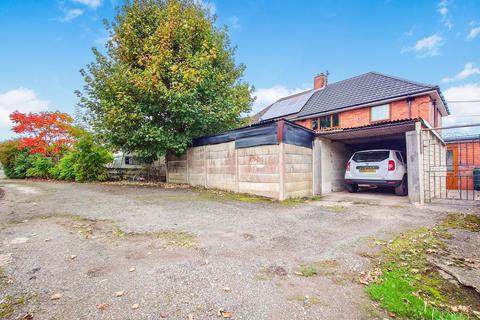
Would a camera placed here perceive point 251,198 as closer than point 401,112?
Yes

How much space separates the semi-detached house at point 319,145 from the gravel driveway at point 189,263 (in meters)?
2.30

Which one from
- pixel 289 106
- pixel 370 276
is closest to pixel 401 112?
pixel 289 106

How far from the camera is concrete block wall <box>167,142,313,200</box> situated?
7031 mm

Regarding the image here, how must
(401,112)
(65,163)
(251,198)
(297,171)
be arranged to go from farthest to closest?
(65,163)
(401,112)
(297,171)
(251,198)

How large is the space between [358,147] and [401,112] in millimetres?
3763

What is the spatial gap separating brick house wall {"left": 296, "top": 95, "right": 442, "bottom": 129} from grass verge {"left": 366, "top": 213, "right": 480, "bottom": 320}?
11617mm

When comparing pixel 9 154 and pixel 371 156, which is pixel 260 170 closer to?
pixel 371 156

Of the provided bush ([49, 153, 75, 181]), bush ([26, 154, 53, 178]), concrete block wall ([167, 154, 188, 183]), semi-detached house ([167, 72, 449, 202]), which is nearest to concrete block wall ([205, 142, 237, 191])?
semi-detached house ([167, 72, 449, 202])

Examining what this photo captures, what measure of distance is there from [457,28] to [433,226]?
653 inches

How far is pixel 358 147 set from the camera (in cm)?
1150

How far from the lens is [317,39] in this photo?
48.0 ft

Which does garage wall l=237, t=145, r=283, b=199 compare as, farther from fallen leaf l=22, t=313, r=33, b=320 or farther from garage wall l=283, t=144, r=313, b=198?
fallen leaf l=22, t=313, r=33, b=320

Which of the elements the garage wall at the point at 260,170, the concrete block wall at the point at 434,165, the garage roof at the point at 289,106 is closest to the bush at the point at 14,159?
the garage wall at the point at 260,170

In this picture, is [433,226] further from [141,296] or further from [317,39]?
[317,39]
